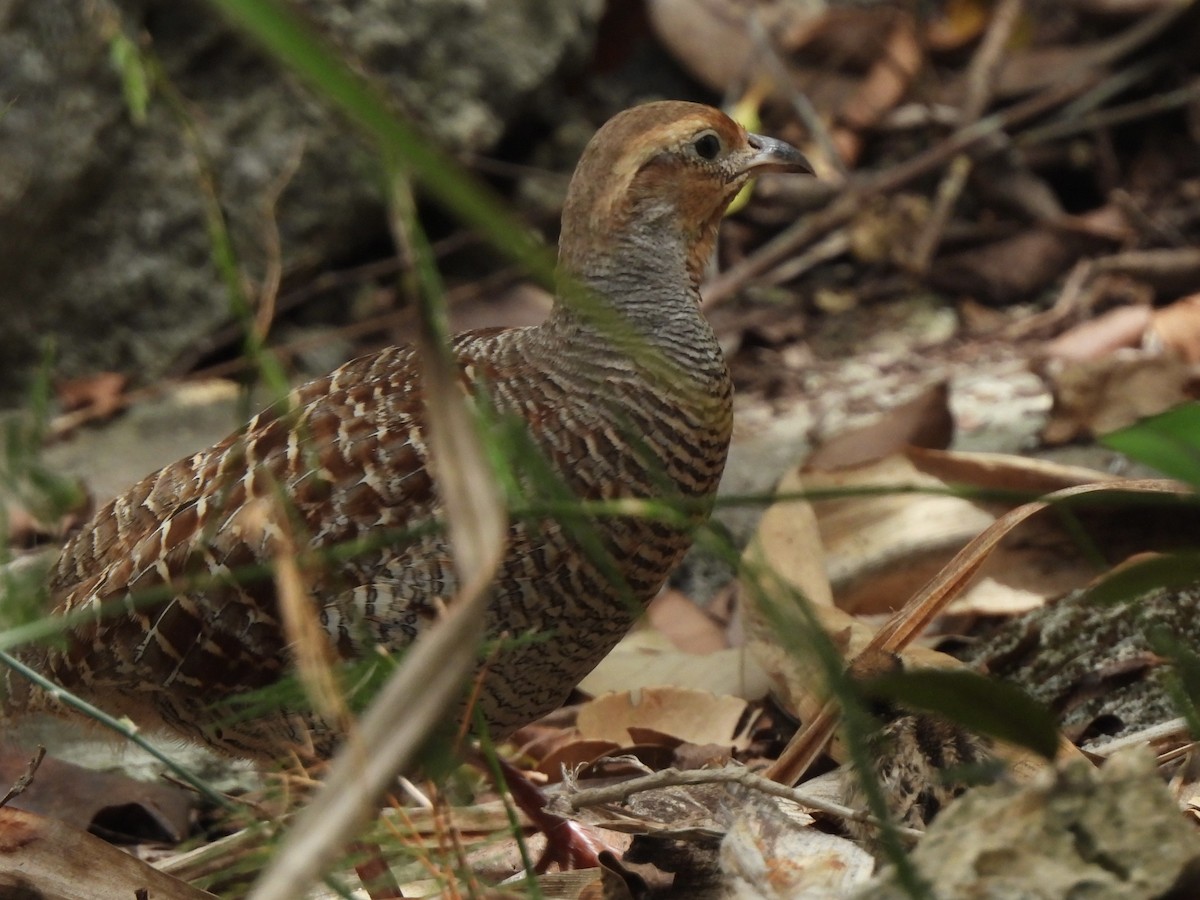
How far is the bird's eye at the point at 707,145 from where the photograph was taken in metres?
2.95

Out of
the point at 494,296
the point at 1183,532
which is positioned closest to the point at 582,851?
the point at 1183,532

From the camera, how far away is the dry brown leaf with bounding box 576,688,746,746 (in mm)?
3172

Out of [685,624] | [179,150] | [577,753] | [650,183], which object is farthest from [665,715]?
[179,150]

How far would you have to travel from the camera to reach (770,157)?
307cm

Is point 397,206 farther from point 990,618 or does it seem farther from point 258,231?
point 258,231

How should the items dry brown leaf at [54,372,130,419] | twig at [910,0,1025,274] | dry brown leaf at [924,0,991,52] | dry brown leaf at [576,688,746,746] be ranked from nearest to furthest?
dry brown leaf at [576,688,746,746], dry brown leaf at [54,372,130,419], twig at [910,0,1025,274], dry brown leaf at [924,0,991,52]

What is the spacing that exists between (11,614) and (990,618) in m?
2.09

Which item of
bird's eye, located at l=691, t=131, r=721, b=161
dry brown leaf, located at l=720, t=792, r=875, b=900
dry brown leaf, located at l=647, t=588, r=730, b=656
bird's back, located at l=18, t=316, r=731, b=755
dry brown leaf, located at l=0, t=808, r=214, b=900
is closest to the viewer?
dry brown leaf, located at l=720, t=792, r=875, b=900

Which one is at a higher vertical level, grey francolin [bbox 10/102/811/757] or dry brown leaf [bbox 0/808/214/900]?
grey francolin [bbox 10/102/811/757]

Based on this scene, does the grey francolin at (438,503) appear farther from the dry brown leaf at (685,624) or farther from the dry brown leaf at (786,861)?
the dry brown leaf at (685,624)

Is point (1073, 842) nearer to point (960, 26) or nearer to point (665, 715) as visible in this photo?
point (665, 715)

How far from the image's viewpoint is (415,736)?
1081mm

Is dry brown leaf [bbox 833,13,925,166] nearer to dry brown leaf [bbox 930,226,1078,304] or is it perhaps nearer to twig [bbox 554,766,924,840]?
dry brown leaf [bbox 930,226,1078,304]

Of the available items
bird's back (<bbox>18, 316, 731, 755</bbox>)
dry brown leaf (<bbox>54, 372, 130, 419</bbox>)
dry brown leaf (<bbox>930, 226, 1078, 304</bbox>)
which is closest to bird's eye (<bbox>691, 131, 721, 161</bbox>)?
bird's back (<bbox>18, 316, 731, 755</bbox>)
